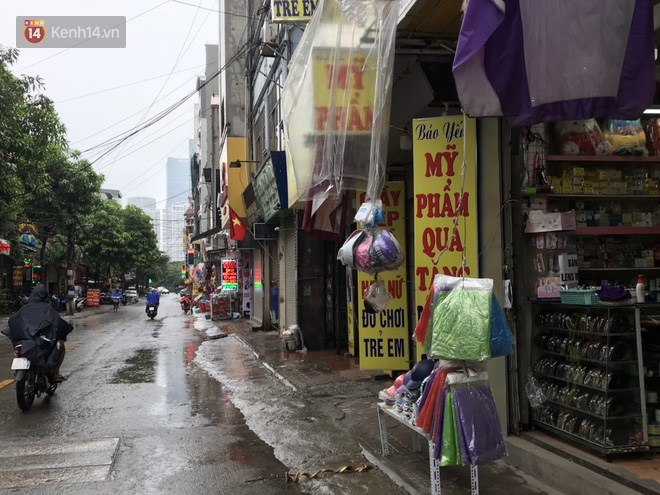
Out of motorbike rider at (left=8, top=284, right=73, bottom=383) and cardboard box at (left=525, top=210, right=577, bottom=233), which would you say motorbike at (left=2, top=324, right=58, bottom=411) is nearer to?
motorbike rider at (left=8, top=284, right=73, bottom=383)

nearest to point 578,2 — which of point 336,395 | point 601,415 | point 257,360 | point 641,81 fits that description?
point 641,81

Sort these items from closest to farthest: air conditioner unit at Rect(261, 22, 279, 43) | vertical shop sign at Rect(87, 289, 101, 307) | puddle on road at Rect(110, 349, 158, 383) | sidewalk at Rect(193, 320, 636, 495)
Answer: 1. sidewalk at Rect(193, 320, 636, 495)
2. puddle on road at Rect(110, 349, 158, 383)
3. air conditioner unit at Rect(261, 22, 279, 43)
4. vertical shop sign at Rect(87, 289, 101, 307)

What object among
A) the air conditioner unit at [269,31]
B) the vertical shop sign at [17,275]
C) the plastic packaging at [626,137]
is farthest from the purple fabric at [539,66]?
the vertical shop sign at [17,275]

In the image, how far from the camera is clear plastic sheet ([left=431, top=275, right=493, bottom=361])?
388 cm

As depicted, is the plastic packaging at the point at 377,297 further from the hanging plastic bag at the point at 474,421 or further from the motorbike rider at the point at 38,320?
the motorbike rider at the point at 38,320

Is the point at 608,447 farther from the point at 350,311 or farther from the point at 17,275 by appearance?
the point at 17,275

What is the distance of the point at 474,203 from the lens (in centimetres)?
542

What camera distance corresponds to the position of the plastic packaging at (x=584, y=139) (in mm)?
5406

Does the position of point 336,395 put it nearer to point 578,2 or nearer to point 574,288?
point 574,288

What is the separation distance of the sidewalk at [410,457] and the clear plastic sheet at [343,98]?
267 centimetres

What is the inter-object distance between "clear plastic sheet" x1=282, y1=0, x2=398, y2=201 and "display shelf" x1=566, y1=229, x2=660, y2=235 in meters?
2.00

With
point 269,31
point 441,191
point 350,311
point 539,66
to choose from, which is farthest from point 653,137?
point 269,31

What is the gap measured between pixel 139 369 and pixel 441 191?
838 centimetres

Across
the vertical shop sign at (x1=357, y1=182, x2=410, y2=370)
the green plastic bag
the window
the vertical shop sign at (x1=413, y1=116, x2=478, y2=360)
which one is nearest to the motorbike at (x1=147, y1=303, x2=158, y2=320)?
the window
